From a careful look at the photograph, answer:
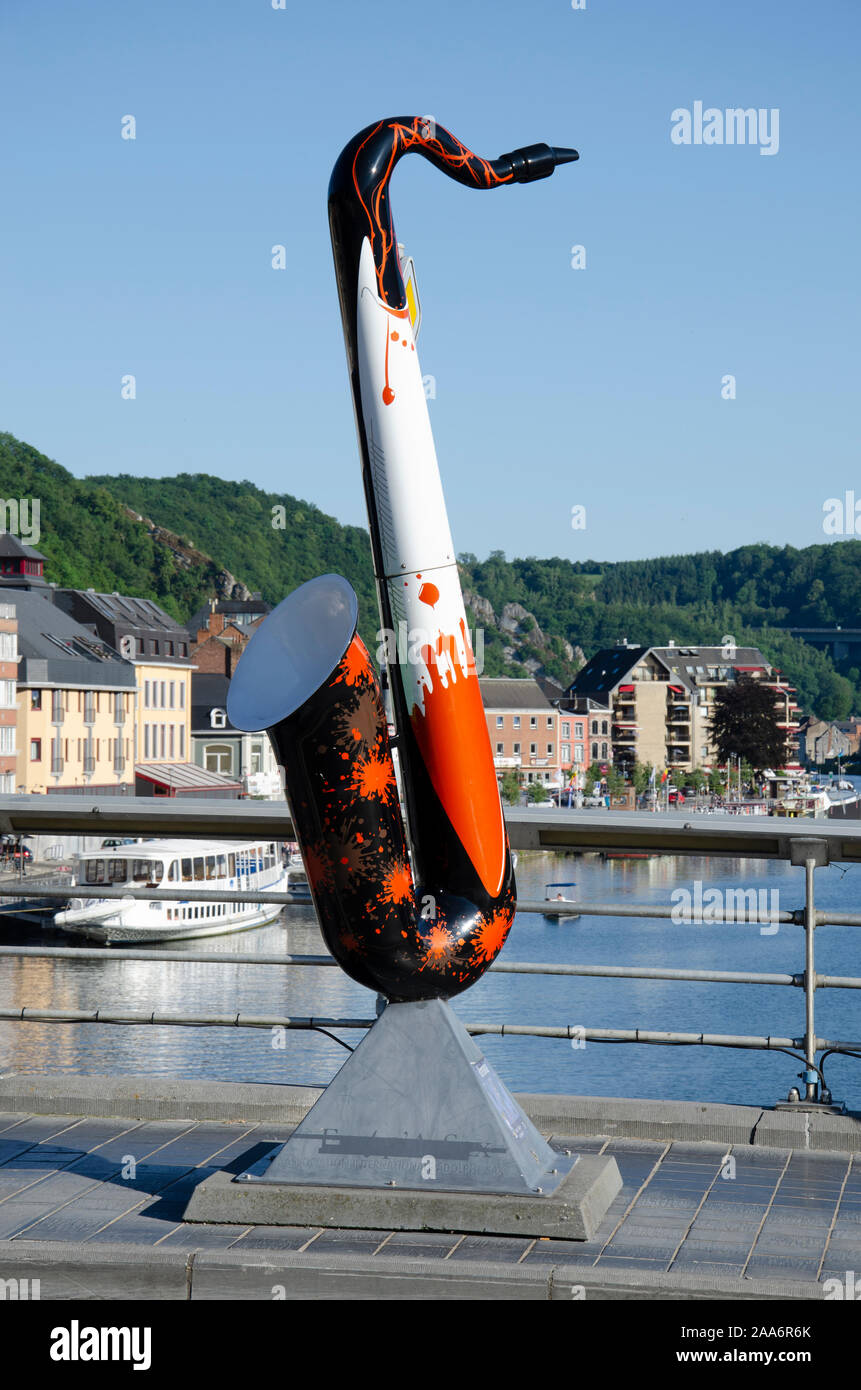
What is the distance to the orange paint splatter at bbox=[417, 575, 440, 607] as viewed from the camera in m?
5.01

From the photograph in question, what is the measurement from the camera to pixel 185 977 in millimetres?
45531

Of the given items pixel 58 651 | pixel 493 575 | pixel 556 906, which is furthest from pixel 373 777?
pixel 493 575

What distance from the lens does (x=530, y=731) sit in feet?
A: 431

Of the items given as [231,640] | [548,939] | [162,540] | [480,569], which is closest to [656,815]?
[548,939]

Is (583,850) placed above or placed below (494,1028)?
above

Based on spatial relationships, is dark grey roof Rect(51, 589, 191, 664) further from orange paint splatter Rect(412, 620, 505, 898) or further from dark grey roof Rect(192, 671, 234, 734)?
orange paint splatter Rect(412, 620, 505, 898)

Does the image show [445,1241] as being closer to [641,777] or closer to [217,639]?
[217,639]

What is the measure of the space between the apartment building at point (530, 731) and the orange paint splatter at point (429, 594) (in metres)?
122

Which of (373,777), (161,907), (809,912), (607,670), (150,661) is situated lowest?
(161,907)

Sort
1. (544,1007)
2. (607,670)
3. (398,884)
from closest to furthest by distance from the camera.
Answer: (398,884) < (544,1007) < (607,670)

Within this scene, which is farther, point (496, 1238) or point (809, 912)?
point (809, 912)

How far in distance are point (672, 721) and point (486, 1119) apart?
139565mm

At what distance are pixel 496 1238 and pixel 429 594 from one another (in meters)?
1.96
